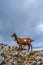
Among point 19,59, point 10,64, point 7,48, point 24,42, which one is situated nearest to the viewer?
point 10,64

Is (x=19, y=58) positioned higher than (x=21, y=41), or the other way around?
(x=21, y=41)

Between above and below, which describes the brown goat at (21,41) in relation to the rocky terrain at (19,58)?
above

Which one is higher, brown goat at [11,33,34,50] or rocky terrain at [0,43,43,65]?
brown goat at [11,33,34,50]

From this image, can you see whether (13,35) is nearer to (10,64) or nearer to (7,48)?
(7,48)

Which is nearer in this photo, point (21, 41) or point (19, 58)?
point (19, 58)

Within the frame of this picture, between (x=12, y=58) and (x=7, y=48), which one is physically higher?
(x=7, y=48)

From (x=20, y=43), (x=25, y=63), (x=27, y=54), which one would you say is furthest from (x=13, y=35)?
(x=25, y=63)

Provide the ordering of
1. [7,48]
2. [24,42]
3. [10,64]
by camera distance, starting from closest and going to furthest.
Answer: [10,64] < [7,48] < [24,42]

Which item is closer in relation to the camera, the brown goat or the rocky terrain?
the rocky terrain

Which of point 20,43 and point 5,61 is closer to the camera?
point 5,61

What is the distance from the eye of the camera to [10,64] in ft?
79.6

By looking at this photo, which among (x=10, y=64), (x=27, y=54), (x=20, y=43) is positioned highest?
(x=20, y=43)

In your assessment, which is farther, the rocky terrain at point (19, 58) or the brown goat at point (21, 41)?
the brown goat at point (21, 41)

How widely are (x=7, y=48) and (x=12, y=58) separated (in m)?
3.24
